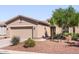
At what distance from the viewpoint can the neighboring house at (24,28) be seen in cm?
2067

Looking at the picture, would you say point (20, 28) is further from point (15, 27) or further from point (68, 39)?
point (68, 39)

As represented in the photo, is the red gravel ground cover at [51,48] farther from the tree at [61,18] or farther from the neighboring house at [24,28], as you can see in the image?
the tree at [61,18]

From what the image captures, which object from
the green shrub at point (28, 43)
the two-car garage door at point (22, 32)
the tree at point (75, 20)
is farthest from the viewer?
the two-car garage door at point (22, 32)

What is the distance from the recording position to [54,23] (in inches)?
816

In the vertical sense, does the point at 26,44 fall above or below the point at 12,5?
below

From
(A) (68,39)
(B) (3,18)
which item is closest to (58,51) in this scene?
(A) (68,39)

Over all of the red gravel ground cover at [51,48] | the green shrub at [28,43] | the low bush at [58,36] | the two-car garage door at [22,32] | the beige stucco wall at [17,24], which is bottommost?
the red gravel ground cover at [51,48]

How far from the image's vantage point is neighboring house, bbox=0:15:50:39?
2067 cm

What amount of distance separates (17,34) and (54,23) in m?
1.35

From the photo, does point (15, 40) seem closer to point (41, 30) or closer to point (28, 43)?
point (28, 43)

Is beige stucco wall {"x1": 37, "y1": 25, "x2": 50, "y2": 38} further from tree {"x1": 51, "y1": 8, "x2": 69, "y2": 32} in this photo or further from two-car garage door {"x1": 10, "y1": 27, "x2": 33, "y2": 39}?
tree {"x1": 51, "y1": 8, "x2": 69, "y2": 32}

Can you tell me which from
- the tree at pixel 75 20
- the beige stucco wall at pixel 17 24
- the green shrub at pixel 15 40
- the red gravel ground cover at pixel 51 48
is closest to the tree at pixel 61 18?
the tree at pixel 75 20

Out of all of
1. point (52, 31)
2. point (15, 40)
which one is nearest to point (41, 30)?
point (52, 31)

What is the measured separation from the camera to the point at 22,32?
69.1 feet
